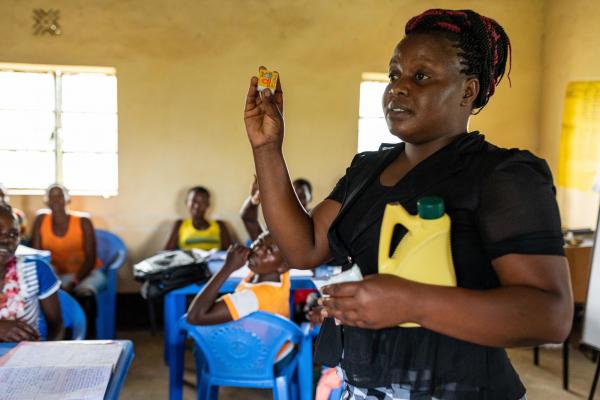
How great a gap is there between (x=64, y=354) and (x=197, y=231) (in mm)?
3130

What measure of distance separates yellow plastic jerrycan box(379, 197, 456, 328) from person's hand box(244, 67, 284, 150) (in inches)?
13.9

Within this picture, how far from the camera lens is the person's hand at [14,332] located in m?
1.85

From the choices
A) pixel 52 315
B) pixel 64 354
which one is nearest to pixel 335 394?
pixel 64 354

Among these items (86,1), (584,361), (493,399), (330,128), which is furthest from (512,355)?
(86,1)

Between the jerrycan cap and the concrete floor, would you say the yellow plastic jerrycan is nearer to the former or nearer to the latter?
the jerrycan cap

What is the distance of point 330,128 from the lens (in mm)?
4840

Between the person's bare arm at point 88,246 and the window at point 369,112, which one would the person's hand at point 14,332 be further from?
the window at point 369,112

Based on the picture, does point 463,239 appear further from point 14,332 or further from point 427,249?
point 14,332

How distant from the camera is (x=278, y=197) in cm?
101

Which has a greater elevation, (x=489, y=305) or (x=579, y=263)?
(x=489, y=305)

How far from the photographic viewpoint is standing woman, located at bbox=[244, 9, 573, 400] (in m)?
0.72

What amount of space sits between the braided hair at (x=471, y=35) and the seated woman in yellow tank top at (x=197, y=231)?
383 centimetres

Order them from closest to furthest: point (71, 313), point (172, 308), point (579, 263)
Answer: point (71, 313)
point (172, 308)
point (579, 263)

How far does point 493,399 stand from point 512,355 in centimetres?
349
